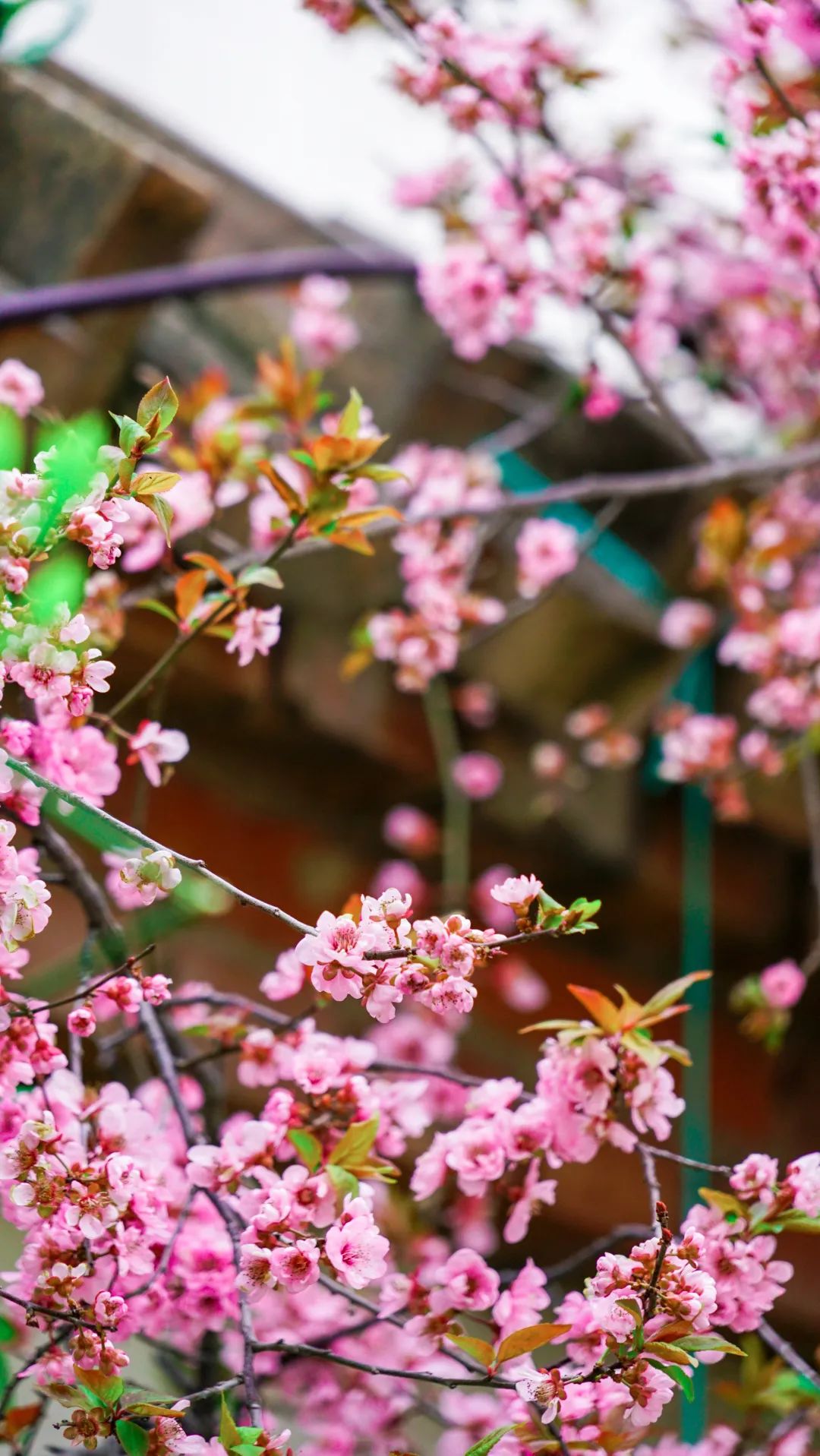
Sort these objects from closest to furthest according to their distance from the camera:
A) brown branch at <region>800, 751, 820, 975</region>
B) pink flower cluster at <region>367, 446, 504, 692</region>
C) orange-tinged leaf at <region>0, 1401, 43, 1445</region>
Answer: orange-tinged leaf at <region>0, 1401, 43, 1445</region> → brown branch at <region>800, 751, 820, 975</region> → pink flower cluster at <region>367, 446, 504, 692</region>

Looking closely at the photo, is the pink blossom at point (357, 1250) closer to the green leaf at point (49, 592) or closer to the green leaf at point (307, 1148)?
the green leaf at point (307, 1148)

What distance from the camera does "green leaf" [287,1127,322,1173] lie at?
851 mm

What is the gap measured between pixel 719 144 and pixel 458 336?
1.41 feet

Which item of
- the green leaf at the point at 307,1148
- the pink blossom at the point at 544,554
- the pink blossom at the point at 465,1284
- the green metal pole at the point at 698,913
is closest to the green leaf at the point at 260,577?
the green leaf at the point at 307,1148

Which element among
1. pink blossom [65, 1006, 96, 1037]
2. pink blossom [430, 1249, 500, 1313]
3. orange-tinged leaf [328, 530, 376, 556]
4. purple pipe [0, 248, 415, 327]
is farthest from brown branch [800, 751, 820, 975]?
purple pipe [0, 248, 415, 327]

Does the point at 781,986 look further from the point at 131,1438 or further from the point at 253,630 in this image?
the point at 131,1438

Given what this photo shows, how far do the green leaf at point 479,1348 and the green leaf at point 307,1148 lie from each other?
0.48 ft

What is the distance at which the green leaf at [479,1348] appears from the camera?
80 centimetres

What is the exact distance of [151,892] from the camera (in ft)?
2.32

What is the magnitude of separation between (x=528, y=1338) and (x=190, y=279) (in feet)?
4.49

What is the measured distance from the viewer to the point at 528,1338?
0.77 meters

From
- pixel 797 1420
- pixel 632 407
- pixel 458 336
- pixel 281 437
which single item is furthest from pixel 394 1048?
pixel 632 407

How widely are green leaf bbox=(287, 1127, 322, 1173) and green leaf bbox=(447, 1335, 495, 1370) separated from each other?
0.15 m

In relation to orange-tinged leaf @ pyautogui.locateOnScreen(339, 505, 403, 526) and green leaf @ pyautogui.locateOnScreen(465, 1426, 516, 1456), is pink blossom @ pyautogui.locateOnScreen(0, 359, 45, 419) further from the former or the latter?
green leaf @ pyautogui.locateOnScreen(465, 1426, 516, 1456)
